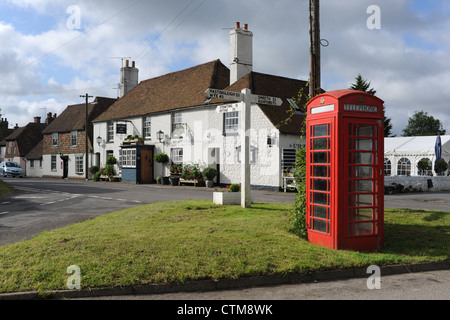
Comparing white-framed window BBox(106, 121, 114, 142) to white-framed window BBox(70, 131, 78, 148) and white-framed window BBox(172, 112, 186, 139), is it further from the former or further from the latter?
white-framed window BBox(172, 112, 186, 139)

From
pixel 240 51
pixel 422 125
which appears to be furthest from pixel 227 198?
pixel 422 125

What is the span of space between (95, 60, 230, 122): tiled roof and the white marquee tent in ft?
43.4

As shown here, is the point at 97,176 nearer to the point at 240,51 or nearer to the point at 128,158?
the point at 128,158

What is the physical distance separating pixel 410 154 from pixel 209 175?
14.1m

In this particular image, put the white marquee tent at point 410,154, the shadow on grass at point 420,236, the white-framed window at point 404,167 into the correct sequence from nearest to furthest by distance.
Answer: the shadow on grass at point 420,236 < the white marquee tent at point 410,154 < the white-framed window at point 404,167

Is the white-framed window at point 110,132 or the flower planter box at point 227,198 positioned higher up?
the white-framed window at point 110,132

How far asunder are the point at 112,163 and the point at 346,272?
3092cm

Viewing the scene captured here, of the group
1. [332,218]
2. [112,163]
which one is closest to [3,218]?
[332,218]

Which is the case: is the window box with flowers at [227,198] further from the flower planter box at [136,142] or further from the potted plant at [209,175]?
the flower planter box at [136,142]

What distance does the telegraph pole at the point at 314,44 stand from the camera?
10234 millimetres

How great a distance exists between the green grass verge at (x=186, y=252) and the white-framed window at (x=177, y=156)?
62.7 ft

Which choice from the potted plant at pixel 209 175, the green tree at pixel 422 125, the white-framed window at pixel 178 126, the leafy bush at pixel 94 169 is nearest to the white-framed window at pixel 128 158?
the white-framed window at pixel 178 126

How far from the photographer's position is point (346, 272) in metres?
6.34

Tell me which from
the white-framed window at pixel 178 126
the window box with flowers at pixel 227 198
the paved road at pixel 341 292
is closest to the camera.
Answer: the paved road at pixel 341 292
